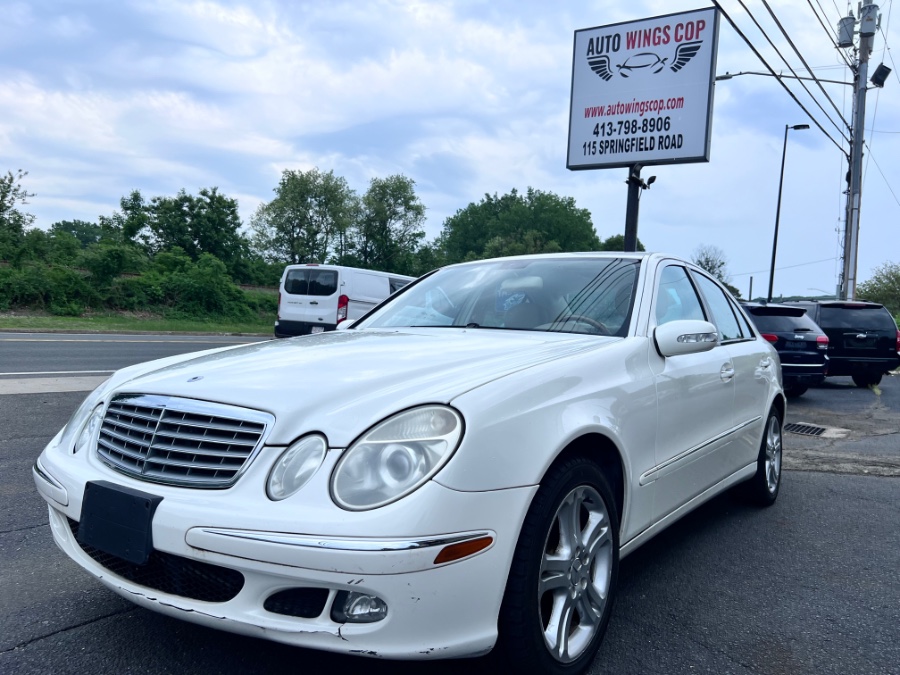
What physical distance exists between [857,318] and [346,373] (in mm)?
13197

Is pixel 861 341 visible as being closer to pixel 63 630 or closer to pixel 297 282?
pixel 297 282

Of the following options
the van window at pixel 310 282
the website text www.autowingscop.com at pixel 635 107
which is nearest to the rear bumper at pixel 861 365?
the website text www.autowingscop.com at pixel 635 107

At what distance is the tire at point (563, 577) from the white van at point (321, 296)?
14.3 metres

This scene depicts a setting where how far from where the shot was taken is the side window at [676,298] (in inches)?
142

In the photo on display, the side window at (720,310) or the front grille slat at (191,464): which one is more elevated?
the side window at (720,310)

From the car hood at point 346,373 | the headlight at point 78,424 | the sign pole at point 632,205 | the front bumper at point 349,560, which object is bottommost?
the front bumper at point 349,560

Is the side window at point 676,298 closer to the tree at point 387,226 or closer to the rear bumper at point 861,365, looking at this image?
the rear bumper at point 861,365

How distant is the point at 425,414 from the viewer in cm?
214

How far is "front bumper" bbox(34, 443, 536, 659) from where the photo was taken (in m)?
1.91

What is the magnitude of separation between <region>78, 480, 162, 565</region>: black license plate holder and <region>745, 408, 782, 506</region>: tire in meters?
3.64

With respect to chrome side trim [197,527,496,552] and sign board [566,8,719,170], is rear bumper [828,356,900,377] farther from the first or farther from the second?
chrome side trim [197,527,496,552]

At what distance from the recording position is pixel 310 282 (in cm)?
1733

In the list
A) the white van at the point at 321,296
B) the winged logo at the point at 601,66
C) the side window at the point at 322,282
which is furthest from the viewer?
the side window at the point at 322,282

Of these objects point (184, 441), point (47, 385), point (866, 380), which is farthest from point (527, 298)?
point (866, 380)
